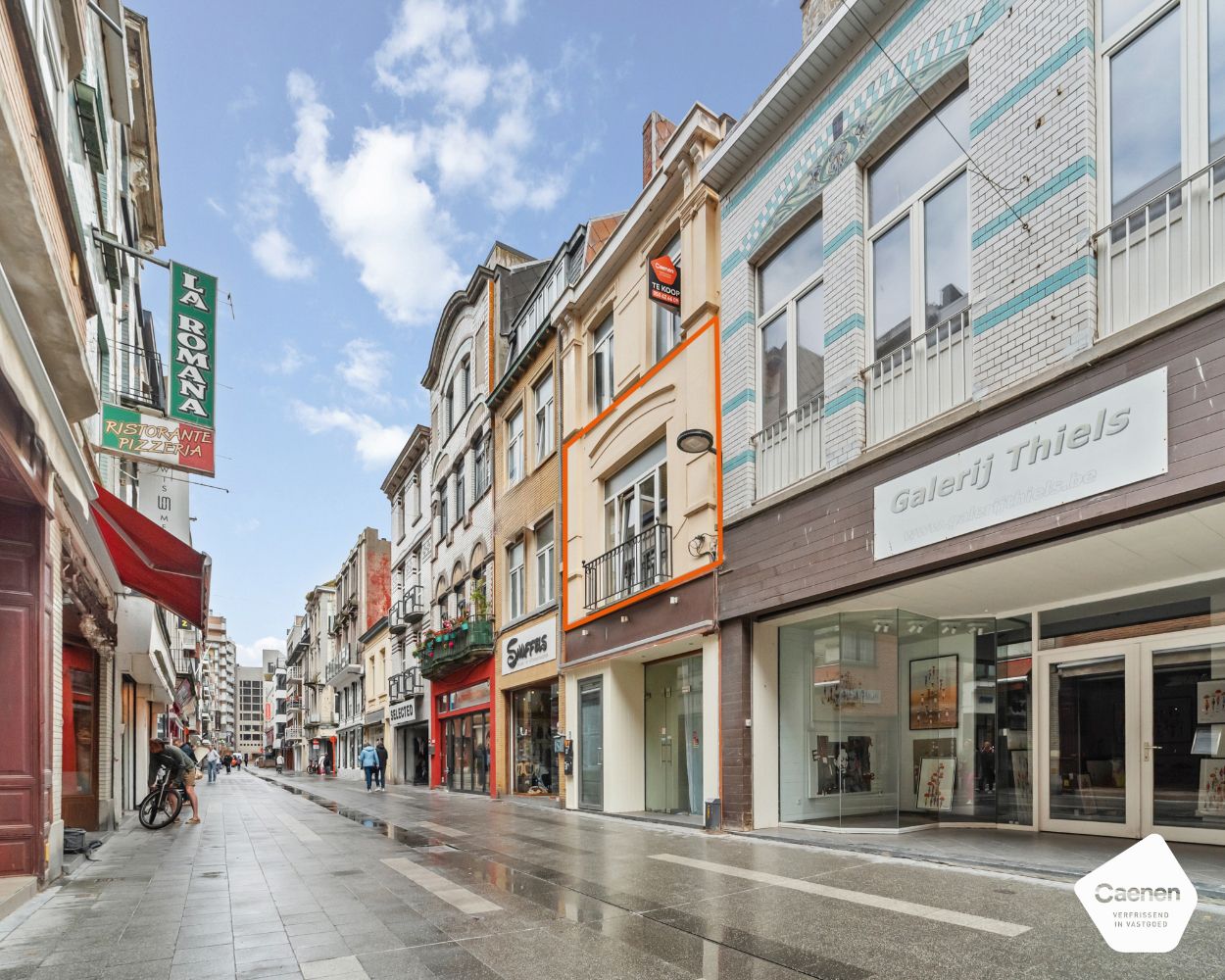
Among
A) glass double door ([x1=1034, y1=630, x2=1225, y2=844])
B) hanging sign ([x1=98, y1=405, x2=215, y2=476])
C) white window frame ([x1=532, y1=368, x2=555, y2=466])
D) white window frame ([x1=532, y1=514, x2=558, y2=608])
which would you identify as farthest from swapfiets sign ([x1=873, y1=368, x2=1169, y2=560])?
white window frame ([x1=532, y1=368, x2=555, y2=466])

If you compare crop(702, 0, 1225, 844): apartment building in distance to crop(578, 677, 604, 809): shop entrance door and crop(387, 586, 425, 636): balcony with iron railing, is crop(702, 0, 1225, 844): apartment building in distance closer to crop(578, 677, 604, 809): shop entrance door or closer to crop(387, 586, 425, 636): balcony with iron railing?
crop(578, 677, 604, 809): shop entrance door

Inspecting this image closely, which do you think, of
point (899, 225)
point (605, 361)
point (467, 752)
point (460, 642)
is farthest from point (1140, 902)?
point (467, 752)

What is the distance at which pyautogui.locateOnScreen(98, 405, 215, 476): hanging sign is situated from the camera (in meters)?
11.9

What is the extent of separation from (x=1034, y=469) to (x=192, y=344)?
11.7m

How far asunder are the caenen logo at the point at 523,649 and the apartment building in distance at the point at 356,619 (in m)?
21.4

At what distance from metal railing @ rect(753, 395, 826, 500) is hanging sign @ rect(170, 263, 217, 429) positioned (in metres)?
8.26

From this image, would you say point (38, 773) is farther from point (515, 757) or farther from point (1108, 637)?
Result: point (515, 757)

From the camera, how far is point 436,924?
6.35 meters

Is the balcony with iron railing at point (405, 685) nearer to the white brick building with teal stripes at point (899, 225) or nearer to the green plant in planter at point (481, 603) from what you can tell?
the green plant in planter at point (481, 603)

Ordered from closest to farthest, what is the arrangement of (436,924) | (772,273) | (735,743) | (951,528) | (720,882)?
1. (436,924)
2. (720,882)
3. (951,528)
4. (735,743)
5. (772,273)

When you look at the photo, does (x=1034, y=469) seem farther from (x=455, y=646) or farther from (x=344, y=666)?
(x=344, y=666)

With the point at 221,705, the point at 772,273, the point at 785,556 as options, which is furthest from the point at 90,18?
the point at 221,705

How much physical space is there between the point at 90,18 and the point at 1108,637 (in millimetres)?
15454

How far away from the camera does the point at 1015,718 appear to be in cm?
1070
